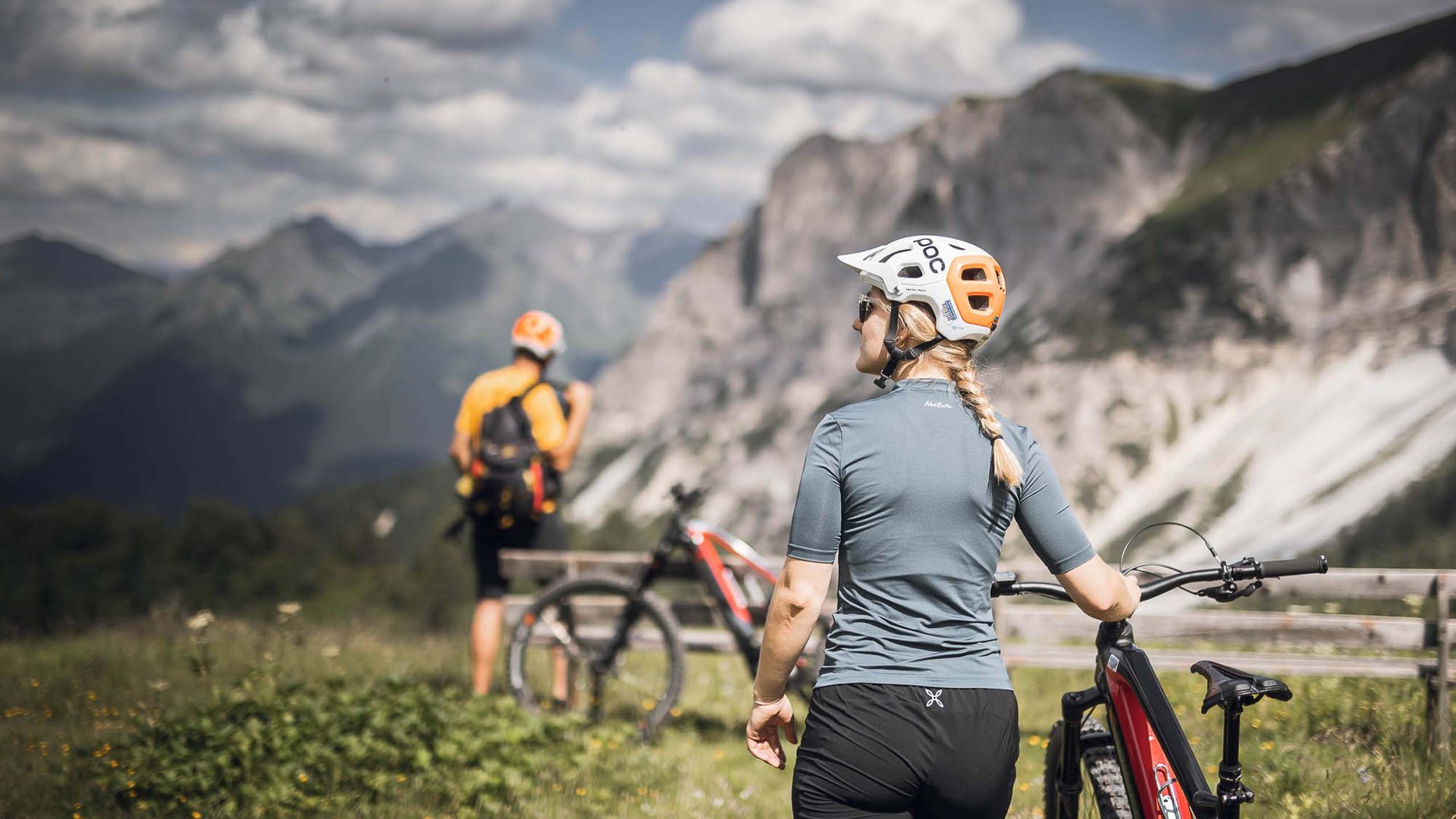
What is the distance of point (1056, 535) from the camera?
293 centimetres

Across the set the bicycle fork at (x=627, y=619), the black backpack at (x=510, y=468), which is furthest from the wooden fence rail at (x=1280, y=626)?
the black backpack at (x=510, y=468)

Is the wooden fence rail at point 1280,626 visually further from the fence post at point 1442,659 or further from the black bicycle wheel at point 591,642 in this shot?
the black bicycle wheel at point 591,642

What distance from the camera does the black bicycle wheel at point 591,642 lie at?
745 centimetres

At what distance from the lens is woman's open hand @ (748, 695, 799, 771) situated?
2986mm

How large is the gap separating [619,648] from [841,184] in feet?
628

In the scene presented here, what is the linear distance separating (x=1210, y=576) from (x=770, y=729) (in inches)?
61.6

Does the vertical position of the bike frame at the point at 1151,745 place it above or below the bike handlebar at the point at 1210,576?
below

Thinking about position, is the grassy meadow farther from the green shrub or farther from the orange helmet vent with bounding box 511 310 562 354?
the orange helmet vent with bounding box 511 310 562 354

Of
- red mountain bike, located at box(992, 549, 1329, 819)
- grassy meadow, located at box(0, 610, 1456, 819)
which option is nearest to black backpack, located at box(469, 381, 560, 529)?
grassy meadow, located at box(0, 610, 1456, 819)

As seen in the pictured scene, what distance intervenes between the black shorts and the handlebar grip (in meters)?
5.23

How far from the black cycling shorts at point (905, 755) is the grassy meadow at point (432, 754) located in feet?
9.03

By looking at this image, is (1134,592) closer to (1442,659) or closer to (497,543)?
(1442,659)

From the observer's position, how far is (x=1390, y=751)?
5535 mm

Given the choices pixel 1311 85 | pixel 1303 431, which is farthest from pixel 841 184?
pixel 1303 431
